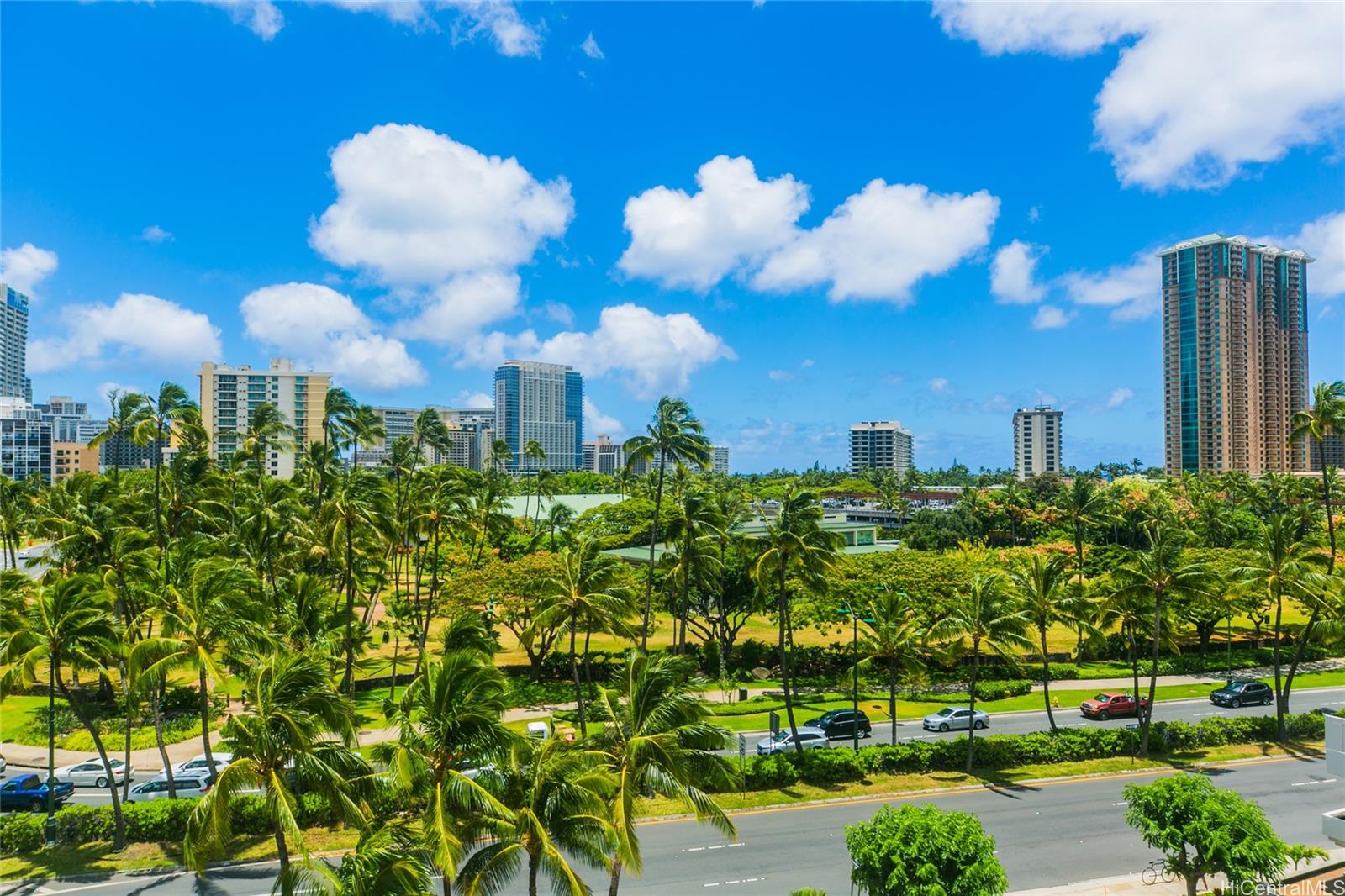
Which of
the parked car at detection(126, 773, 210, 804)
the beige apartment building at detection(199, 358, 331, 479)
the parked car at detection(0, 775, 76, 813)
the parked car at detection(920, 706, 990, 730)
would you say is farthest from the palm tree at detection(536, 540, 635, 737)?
the beige apartment building at detection(199, 358, 331, 479)

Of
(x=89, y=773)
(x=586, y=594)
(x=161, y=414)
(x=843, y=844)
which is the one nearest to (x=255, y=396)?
(x=161, y=414)

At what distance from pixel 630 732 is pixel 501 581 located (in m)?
34.7

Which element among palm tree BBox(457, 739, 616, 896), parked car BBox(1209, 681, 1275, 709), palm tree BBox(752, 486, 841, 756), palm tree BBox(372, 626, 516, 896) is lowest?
parked car BBox(1209, 681, 1275, 709)

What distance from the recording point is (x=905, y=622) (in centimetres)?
3969

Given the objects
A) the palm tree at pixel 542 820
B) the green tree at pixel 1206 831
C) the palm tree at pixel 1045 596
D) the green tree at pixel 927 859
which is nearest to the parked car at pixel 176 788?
the palm tree at pixel 542 820

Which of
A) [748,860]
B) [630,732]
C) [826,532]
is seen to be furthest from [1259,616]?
[630,732]

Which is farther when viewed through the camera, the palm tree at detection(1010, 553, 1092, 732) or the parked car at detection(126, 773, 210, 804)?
the palm tree at detection(1010, 553, 1092, 732)

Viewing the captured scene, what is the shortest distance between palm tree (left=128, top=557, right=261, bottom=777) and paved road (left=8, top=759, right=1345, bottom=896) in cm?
696

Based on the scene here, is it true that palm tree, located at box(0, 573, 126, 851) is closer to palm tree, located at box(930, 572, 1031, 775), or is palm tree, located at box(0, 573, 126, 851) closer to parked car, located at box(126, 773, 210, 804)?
parked car, located at box(126, 773, 210, 804)

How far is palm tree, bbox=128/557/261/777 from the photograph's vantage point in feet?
80.2

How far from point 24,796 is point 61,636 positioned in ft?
35.9

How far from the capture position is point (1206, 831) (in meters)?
20.8

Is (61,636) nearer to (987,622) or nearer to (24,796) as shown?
(24,796)

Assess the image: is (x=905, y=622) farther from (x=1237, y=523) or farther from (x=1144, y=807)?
(x=1237, y=523)
